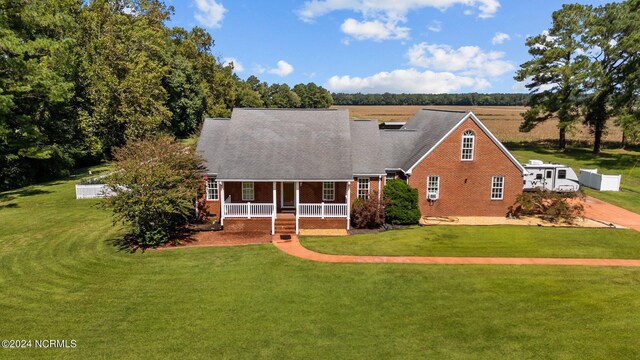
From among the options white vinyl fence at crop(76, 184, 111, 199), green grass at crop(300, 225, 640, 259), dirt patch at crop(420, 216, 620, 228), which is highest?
white vinyl fence at crop(76, 184, 111, 199)

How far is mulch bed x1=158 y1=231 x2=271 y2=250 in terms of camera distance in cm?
2164

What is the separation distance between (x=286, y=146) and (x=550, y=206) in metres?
18.0

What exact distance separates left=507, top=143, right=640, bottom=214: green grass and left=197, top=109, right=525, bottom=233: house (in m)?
12.8

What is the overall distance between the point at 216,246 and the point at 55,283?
7290mm

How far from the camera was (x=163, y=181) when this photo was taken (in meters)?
20.6

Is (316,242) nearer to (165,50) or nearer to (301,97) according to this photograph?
(165,50)

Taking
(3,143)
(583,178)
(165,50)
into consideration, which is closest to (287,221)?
(3,143)

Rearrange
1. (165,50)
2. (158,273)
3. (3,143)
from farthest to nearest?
1. (165,50)
2. (3,143)
3. (158,273)

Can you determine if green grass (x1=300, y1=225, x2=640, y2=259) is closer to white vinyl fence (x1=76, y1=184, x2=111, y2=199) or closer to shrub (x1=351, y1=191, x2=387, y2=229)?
shrub (x1=351, y1=191, x2=387, y2=229)

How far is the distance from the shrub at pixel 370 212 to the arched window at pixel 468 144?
6.48 m

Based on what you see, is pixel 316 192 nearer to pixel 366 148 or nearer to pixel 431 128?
pixel 366 148

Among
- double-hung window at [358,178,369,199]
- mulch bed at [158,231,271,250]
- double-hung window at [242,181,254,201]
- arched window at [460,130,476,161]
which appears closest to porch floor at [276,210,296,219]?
mulch bed at [158,231,271,250]

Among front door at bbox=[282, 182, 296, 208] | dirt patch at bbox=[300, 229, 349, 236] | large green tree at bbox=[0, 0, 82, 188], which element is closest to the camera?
dirt patch at bbox=[300, 229, 349, 236]

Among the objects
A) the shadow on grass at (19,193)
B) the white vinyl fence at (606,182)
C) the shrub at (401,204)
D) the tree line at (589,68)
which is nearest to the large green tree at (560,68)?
the tree line at (589,68)
